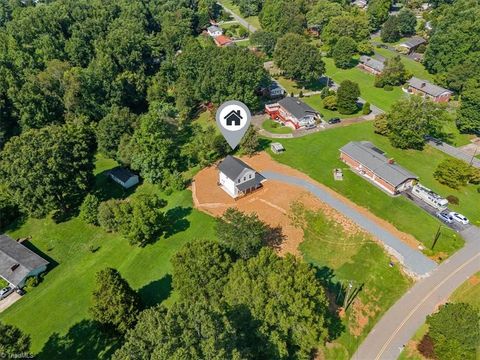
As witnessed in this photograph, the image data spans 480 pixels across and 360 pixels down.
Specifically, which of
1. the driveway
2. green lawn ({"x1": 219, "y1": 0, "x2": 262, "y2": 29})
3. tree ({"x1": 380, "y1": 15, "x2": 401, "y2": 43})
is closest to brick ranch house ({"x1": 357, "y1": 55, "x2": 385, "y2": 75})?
tree ({"x1": 380, "y1": 15, "x2": 401, "y2": 43})

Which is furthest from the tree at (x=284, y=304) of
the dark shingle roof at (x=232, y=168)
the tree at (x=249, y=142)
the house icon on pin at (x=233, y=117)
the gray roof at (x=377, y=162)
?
the tree at (x=249, y=142)

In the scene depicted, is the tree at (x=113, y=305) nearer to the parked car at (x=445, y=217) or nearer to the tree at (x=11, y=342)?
the tree at (x=11, y=342)

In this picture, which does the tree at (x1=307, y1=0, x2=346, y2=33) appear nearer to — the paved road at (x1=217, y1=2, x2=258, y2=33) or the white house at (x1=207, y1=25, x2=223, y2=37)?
the paved road at (x1=217, y1=2, x2=258, y2=33)

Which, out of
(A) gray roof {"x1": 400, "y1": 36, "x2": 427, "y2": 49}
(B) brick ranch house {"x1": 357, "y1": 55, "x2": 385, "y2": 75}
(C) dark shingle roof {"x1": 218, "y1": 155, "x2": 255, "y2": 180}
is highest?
(C) dark shingle roof {"x1": 218, "y1": 155, "x2": 255, "y2": 180}

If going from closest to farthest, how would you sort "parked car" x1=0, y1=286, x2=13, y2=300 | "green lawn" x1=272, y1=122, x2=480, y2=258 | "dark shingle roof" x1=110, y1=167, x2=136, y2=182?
"parked car" x1=0, y1=286, x2=13, y2=300
"green lawn" x1=272, y1=122, x2=480, y2=258
"dark shingle roof" x1=110, y1=167, x2=136, y2=182

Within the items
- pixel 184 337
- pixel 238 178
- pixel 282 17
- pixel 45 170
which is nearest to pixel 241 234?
pixel 238 178

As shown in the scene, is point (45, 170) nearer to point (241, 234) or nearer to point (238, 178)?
point (238, 178)
